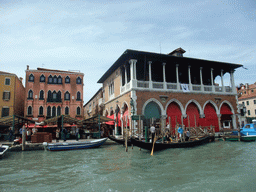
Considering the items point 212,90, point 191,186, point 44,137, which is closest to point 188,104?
point 212,90

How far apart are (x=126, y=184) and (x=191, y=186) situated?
1.89 meters

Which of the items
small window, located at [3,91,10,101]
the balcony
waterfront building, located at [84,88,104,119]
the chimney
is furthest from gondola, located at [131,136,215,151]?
small window, located at [3,91,10,101]

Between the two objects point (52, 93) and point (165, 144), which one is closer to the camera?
point (165, 144)

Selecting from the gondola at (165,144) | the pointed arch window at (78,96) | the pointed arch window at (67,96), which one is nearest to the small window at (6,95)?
the pointed arch window at (67,96)

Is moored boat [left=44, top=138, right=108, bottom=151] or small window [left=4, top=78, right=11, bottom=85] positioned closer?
moored boat [left=44, top=138, right=108, bottom=151]

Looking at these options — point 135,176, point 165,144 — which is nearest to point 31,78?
point 165,144

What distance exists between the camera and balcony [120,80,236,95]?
17.4 metres

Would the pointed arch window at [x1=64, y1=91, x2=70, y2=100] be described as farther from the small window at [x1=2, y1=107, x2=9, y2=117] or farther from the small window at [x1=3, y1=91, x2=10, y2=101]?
the small window at [x1=2, y1=107, x2=9, y2=117]

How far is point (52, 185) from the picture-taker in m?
6.13

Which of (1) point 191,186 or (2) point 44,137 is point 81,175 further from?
(2) point 44,137

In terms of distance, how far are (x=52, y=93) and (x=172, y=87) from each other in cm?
1504

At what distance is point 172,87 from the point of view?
18.7 meters

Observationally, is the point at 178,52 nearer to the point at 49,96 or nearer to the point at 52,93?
the point at 52,93

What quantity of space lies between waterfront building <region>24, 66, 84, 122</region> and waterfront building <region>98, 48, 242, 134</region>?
575 cm
